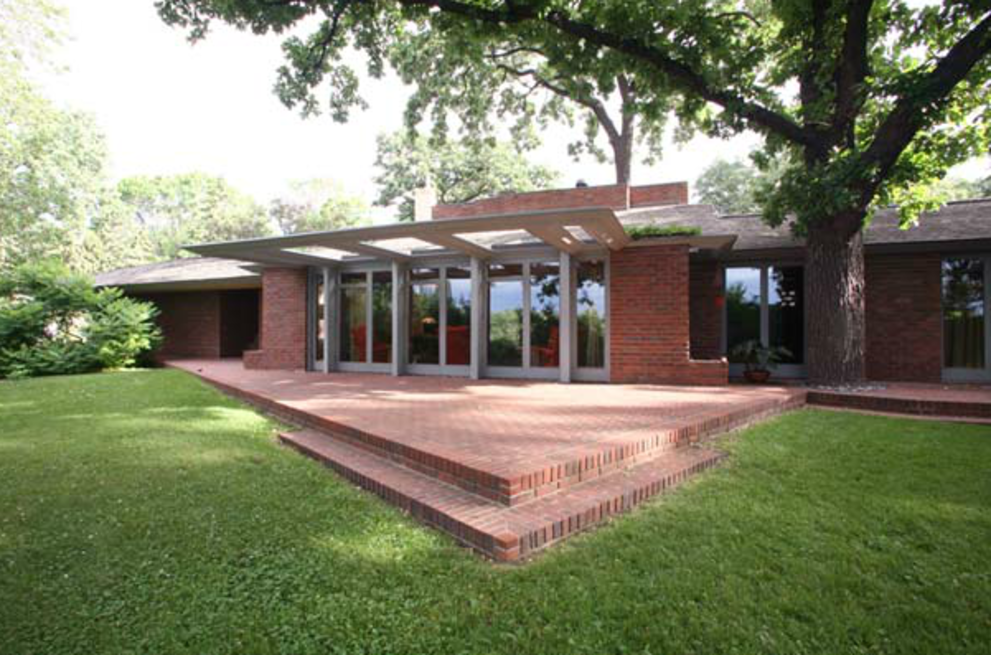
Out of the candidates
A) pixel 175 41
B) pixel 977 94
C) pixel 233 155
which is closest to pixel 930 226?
pixel 977 94

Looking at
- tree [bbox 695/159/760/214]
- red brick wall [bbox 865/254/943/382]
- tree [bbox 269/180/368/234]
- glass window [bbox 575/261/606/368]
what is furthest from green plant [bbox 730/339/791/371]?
tree [bbox 269/180/368/234]

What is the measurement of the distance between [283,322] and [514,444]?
419 inches

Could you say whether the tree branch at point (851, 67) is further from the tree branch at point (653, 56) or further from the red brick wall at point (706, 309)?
the red brick wall at point (706, 309)

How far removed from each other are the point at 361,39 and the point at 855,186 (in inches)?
391

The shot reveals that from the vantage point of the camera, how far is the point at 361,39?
35.0 feet

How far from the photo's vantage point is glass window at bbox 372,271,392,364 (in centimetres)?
1194

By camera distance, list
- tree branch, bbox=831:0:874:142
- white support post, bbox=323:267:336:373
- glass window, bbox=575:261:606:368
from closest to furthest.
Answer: tree branch, bbox=831:0:874:142
glass window, bbox=575:261:606:368
white support post, bbox=323:267:336:373

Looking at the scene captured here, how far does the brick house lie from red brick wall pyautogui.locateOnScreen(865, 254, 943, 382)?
3cm

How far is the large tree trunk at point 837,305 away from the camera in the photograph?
27.9 ft

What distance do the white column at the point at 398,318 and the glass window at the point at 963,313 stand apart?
37.0 feet

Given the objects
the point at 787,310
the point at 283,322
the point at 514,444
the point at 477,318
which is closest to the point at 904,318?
the point at 787,310

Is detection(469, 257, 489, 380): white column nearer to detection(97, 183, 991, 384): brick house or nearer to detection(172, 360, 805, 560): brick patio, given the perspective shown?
detection(97, 183, 991, 384): brick house

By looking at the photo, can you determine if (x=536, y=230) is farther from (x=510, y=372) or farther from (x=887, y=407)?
(x=887, y=407)

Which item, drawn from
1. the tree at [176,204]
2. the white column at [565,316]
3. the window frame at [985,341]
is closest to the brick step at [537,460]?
the white column at [565,316]
